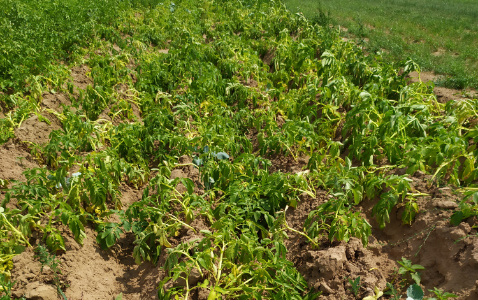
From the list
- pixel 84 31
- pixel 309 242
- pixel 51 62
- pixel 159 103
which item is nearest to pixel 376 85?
pixel 309 242

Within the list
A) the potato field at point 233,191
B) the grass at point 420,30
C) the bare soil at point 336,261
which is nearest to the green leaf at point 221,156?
the potato field at point 233,191

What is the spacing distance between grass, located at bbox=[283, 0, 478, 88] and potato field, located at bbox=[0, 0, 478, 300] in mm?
1914

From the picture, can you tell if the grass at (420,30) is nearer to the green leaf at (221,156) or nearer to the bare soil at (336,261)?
the bare soil at (336,261)

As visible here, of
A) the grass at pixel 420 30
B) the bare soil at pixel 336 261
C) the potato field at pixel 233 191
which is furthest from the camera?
the grass at pixel 420 30

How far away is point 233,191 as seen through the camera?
3.40 metres

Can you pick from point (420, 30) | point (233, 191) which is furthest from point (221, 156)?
point (420, 30)

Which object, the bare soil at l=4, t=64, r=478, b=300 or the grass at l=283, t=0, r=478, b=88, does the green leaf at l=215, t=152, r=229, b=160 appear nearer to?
the bare soil at l=4, t=64, r=478, b=300

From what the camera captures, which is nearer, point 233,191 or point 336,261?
point 336,261

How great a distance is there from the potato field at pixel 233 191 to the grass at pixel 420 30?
6.28 feet

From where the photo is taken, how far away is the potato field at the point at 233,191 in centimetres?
282

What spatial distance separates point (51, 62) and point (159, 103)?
190 centimetres

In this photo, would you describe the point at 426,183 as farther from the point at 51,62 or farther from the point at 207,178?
the point at 51,62

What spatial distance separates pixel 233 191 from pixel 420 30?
7.67 m

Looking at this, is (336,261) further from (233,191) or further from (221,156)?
(221,156)
